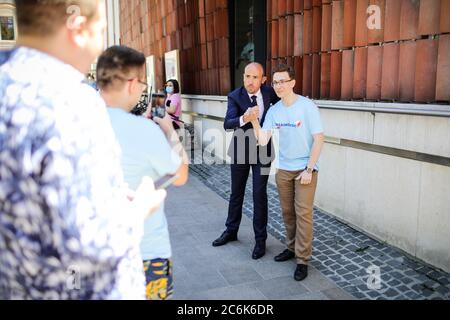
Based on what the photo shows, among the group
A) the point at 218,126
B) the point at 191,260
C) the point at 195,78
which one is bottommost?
the point at 191,260

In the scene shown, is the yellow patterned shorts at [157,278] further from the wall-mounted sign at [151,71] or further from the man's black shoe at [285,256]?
the wall-mounted sign at [151,71]

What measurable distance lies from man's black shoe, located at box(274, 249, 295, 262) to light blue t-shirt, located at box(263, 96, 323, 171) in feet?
3.09

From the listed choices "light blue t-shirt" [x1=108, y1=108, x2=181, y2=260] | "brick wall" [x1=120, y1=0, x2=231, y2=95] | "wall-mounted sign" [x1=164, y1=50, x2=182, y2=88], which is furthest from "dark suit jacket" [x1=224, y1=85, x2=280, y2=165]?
"wall-mounted sign" [x1=164, y1=50, x2=182, y2=88]

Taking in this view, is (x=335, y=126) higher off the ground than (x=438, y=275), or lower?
higher

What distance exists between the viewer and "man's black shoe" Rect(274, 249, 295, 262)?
423cm

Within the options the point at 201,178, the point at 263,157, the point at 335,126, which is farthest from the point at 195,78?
the point at 263,157

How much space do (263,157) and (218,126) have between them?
5.72 m

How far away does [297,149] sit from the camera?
151 inches

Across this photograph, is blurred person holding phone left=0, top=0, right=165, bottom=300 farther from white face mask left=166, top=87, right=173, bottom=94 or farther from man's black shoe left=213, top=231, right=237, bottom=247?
white face mask left=166, top=87, right=173, bottom=94

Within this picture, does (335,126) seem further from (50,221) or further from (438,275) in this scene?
(50,221)

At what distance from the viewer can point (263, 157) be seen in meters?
4.26

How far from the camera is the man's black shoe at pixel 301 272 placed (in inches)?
150

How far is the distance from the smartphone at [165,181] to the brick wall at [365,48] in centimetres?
328

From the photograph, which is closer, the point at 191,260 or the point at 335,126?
the point at 191,260
